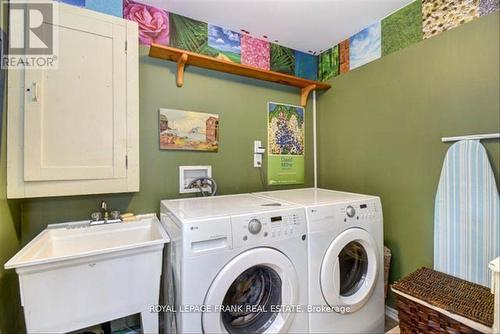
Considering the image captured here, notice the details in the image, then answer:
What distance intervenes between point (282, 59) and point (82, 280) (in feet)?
7.35

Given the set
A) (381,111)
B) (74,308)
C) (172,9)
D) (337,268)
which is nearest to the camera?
(74,308)

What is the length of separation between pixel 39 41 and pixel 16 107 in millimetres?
351

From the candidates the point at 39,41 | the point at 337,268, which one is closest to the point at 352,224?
the point at 337,268

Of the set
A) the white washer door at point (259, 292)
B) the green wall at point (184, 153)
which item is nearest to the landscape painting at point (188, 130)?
the green wall at point (184, 153)

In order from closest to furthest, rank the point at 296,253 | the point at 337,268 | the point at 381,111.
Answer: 1. the point at 296,253
2. the point at 337,268
3. the point at 381,111

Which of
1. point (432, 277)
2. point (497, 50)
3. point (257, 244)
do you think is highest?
point (497, 50)

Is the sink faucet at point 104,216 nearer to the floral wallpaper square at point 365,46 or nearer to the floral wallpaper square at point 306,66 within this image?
the floral wallpaper square at point 306,66

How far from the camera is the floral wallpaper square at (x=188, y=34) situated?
1.80 meters

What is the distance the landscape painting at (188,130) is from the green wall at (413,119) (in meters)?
1.23

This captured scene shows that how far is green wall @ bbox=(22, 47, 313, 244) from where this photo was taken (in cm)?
150

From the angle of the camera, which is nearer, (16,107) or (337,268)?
(16,107)

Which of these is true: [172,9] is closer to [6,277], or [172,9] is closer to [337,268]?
[6,277]

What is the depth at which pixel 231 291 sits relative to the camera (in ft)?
3.99

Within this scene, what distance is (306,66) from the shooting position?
2.44 meters
